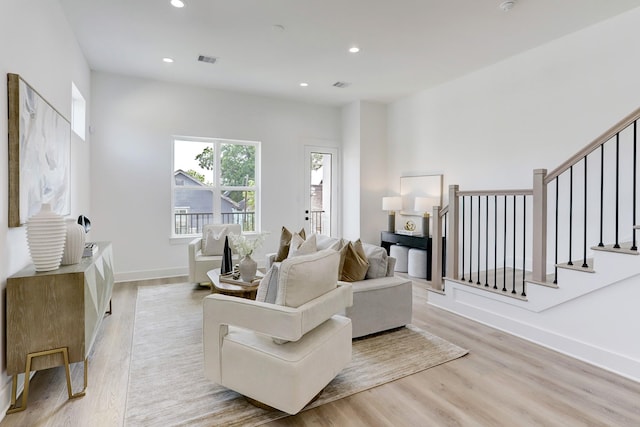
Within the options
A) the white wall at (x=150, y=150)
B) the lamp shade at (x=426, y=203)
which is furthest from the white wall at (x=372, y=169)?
the white wall at (x=150, y=150)

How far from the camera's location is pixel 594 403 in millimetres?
2152

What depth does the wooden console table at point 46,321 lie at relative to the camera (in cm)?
204

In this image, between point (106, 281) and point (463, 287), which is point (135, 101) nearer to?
point (106, 281)

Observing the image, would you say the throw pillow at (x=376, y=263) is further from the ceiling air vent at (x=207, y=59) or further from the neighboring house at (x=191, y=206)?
the neighboring house at (x=191, y=206)

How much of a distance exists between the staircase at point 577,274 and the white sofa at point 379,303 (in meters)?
0.89

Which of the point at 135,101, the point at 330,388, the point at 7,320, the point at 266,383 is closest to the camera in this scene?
the point at 266,383

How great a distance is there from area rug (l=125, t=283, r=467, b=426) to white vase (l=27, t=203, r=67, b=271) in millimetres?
984

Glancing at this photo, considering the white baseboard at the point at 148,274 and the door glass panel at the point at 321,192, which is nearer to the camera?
the white baseboard at the point at 148,274

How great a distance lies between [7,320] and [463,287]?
3820mm

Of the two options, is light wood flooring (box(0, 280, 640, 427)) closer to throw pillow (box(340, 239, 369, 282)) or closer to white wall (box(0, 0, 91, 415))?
white wall (box(0, 0, 91, 415))

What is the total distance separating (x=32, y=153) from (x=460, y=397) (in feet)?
11.1

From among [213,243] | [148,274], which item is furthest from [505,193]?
[148,274]

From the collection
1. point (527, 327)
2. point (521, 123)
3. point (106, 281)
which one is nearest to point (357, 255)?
point (527, 327)

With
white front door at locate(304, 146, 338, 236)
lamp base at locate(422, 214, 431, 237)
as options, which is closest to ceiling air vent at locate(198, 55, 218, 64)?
white front door at locate(304, 146, 338, 236)
